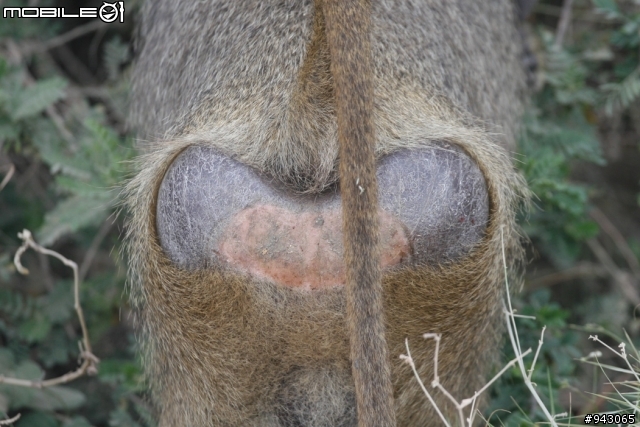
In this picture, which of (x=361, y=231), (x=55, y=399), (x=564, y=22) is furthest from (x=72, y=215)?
(x=564, y=22)

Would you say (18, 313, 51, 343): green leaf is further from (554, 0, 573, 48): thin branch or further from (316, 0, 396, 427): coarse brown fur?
(554, 0, 573, 48): thin branch

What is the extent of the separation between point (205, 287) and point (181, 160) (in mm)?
288

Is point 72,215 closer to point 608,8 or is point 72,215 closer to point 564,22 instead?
point 608,8

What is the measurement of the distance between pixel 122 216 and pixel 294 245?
172cm

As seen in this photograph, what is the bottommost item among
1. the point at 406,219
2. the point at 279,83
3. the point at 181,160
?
the point at 406,219

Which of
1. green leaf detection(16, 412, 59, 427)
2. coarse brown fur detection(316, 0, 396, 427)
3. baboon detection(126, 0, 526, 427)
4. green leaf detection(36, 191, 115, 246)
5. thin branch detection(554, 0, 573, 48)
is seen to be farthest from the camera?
thin branch detection(554, 0, 573, 48)

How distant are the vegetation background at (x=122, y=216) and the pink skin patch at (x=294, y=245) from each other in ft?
2.46

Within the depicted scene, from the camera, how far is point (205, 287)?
1903mm

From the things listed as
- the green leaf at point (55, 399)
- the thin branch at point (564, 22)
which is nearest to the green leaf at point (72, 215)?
the green leaf at point (55, 399)

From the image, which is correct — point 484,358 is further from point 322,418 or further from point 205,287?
point 205,287

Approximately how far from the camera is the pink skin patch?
5.97ft

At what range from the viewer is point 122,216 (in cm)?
→ 338

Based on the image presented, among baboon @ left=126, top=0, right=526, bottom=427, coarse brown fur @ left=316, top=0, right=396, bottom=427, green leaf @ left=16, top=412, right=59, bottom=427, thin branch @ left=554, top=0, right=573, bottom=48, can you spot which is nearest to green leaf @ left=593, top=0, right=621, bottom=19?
thin branch @ left=554, top=0, right=573, bottom=48

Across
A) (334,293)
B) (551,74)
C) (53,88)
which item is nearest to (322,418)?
(334,293)
